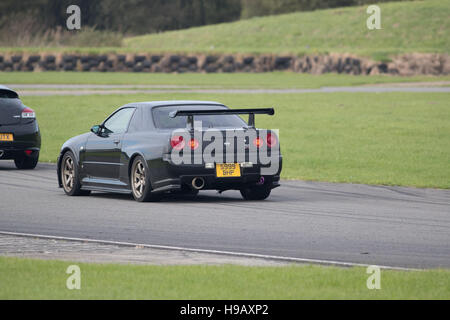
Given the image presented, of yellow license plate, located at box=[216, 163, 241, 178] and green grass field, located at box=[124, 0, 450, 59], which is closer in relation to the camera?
yellow license plate, located at box=[216, 163, 241, 178]

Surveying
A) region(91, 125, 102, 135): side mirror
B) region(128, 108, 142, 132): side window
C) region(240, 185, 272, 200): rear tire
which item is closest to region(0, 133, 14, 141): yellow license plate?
region(91, 125, 102, 135): side mirror

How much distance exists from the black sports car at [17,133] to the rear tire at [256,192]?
6.06 meters

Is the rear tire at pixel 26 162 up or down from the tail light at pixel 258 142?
down

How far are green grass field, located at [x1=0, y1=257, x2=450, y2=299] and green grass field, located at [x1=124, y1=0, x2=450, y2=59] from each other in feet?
177

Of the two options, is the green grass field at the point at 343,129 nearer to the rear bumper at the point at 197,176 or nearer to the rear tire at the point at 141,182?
the rear bumper at the point at 197,176

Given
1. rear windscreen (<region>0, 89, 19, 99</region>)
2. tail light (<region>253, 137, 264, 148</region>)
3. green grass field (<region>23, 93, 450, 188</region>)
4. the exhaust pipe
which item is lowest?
green grass field (<region>23, 93, 450, 188</region>)

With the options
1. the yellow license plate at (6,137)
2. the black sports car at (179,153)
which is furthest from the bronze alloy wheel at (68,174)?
the yellow license plate at (6,137)

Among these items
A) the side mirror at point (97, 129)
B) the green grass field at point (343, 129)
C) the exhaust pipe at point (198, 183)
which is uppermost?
the side mirror at point (97, 129)

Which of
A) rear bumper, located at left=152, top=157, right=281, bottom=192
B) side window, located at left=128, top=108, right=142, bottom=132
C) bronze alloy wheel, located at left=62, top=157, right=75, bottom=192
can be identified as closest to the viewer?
rear bumper, located at left=152, top=157, right=281, bottom=192

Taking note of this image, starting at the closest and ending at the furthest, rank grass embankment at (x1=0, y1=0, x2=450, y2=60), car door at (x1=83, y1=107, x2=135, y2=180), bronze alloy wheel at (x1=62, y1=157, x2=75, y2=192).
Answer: car door at (x1=83, y1=107, x2=135, y2=180) → bronze alloy wheel at (x1=62, y1=157, x2=75, y2=192) → grass embankment at (x1=0, y1=0, x2=450, y2=60)

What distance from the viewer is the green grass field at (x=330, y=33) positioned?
66.0 meters

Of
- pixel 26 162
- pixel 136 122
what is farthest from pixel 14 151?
pixel 136 122

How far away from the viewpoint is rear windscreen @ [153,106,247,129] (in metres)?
13.8

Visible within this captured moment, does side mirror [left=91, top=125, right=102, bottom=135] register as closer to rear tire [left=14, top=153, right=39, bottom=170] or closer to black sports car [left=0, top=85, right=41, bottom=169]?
black sports car [left=0, top=85, right=41, bottom=169]
